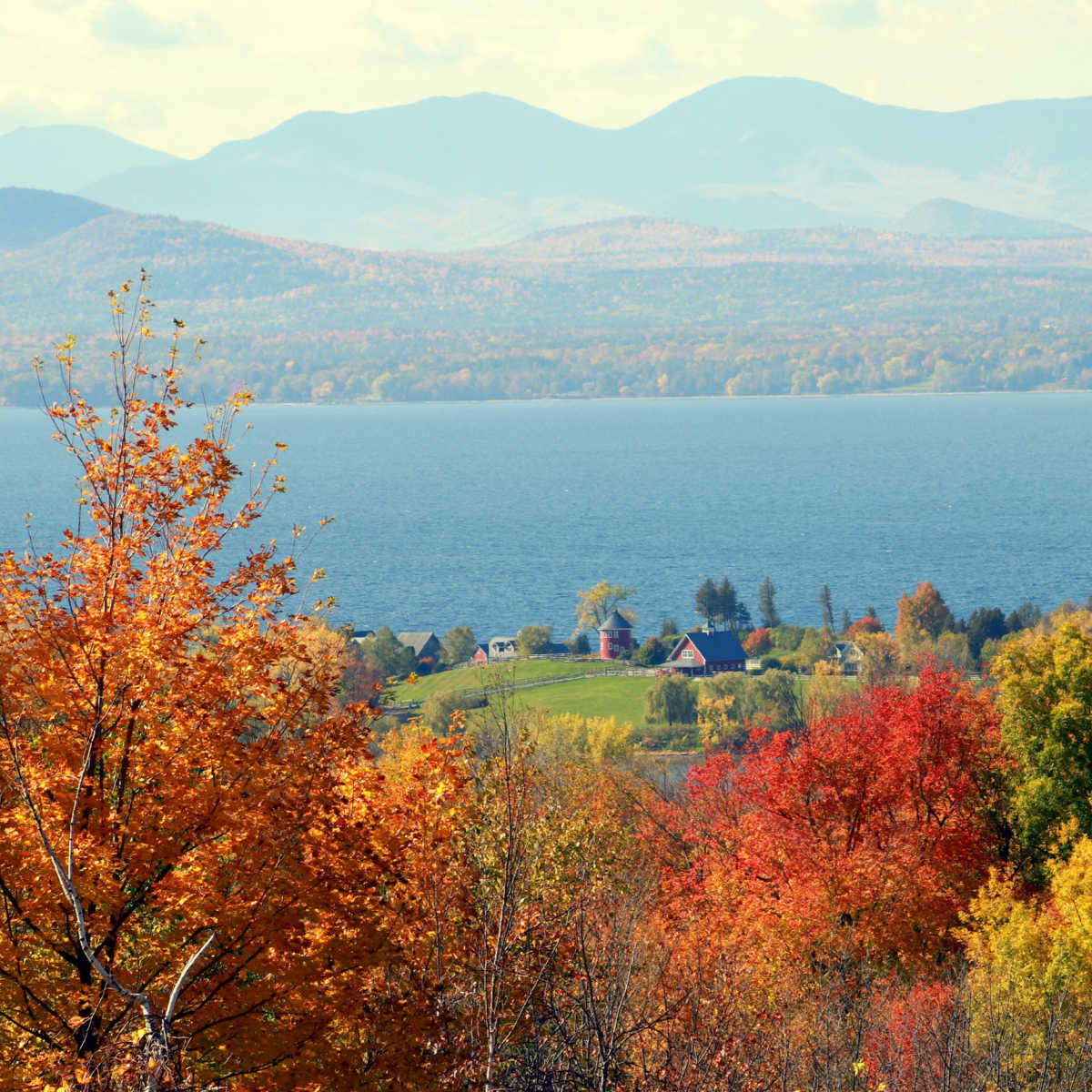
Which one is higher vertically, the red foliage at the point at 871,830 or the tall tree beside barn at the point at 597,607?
the red foliage at the point at 871,830

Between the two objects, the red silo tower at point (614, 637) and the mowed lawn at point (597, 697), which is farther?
the red silo tower at point (614, 637)

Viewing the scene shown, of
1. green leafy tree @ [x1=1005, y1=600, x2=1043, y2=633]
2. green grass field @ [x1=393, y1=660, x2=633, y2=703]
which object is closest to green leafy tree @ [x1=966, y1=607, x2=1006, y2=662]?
green leafy tree @ [x1=1005, y1=600, x2=1043, y2=633]

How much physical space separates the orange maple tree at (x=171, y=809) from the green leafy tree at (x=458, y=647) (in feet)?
390

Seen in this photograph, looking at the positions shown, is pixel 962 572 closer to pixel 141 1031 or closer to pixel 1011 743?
pixel 1011 743

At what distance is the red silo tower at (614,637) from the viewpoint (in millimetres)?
142875

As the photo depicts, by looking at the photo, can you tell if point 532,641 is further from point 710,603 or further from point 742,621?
point 742,621

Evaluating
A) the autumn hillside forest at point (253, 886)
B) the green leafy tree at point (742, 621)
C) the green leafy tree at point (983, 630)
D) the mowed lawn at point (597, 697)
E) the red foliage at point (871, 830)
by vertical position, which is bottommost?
the mowed lawn at point (597, 697)

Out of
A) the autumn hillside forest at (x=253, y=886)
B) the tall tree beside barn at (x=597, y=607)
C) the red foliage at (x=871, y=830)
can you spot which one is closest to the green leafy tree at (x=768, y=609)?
the tall tree beside barn at (x=597, y=607)

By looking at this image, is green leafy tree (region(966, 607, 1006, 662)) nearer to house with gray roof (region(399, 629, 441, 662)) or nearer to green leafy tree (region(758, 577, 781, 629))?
green leafy tree (region(758, 577, 781, 629))

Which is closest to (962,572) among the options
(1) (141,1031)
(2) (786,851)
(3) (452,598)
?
(3) (452,598)

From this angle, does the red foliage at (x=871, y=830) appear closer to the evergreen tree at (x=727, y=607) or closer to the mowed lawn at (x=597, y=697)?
the mowed lawn at (x=597, y=697)

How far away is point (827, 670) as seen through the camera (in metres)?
122

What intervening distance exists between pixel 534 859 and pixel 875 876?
55.1 feet

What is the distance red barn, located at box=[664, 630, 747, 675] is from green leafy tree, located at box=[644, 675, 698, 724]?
1353 centimetres
